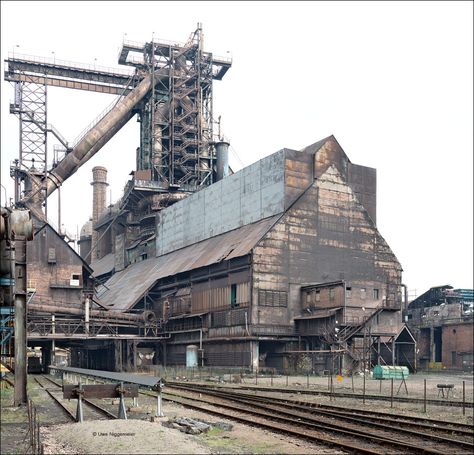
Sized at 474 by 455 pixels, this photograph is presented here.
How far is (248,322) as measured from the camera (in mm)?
47469

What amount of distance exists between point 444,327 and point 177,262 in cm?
2705

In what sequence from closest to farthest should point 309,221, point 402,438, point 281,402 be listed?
point 402,438, point 281,402, point 309,221

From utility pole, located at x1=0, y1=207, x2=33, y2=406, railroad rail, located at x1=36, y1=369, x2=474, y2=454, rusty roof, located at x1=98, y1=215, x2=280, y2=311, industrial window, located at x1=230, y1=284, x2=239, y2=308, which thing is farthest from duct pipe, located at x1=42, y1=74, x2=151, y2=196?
railroad rail, located at x1=36, y1=369, x2=474, y2=454

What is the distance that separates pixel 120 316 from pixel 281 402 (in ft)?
115

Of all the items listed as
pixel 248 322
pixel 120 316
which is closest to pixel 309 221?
pixel 248 322

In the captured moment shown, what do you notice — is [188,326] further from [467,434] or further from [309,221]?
[467,434]

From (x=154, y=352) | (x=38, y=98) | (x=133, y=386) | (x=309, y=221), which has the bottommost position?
(x=154, y=352)

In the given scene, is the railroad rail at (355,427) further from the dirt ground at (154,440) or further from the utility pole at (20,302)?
the utility pole at (20,302)

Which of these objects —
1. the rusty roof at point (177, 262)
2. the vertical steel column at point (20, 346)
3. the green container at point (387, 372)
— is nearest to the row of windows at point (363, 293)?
the green container at point (387, 372)

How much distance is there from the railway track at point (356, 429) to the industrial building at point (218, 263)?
21.6m

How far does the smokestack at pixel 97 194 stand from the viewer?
93.7 m

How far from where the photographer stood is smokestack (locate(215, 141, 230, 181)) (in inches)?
2879

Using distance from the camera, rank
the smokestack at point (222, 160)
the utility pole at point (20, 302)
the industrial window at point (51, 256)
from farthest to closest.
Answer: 1. the smokestack at point (222, 160)
2. the industrial window at point (51, 256)
3. the utility pole at point (20, 302)

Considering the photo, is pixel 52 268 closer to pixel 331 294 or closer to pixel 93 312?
pixel 93 312
